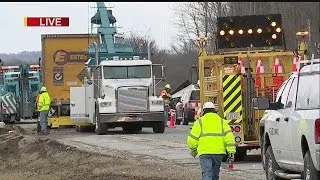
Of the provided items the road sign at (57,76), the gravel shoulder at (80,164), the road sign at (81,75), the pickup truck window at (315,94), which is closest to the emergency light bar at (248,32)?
the gravel shoulder at (80,164)

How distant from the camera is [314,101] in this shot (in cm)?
1150

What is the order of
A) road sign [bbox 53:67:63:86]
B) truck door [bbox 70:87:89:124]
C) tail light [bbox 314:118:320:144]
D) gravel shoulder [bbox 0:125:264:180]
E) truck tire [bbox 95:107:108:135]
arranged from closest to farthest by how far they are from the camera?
1. tail light [bbox 314:118:320:144]
2. gravel shoulder [bbox 0:125:264:180]
3. truck tire [bbox 95:107:108:135]
4. truck door [bbox 70:87:89:124]
5. road sign [bbox 53:67:63:86]

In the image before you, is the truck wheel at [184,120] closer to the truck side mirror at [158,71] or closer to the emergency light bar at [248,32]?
the truck side mirror at [158,71]

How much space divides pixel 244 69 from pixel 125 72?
12.9m

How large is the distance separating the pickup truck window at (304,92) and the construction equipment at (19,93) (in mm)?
35587

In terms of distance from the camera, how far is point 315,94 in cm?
1152

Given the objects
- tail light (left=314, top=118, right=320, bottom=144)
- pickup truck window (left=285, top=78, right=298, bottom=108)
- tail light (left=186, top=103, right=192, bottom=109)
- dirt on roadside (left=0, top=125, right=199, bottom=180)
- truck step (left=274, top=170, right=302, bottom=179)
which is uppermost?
pickup truck window (left=285, top=78, right=298, bottom=108)

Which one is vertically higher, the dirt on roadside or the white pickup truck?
the white pickup truck

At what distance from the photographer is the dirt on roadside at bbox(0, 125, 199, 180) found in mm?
16891

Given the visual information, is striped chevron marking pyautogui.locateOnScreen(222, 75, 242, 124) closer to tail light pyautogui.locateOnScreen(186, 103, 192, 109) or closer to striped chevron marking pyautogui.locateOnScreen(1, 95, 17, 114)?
tail light pyautogui.locateOnScreen(186, 103, 192, 109)

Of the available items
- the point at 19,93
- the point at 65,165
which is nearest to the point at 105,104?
the point at 65,165

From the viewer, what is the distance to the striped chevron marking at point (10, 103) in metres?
47.8

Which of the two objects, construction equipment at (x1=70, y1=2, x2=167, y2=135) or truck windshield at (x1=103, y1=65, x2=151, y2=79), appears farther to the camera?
truck windshield at (x1=103, y1=65, x2=151, y2=79)

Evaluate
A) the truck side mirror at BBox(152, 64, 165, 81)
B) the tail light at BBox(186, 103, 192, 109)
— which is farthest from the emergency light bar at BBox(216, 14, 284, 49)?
the tail light at BBox(186, 103, 192, 109)
